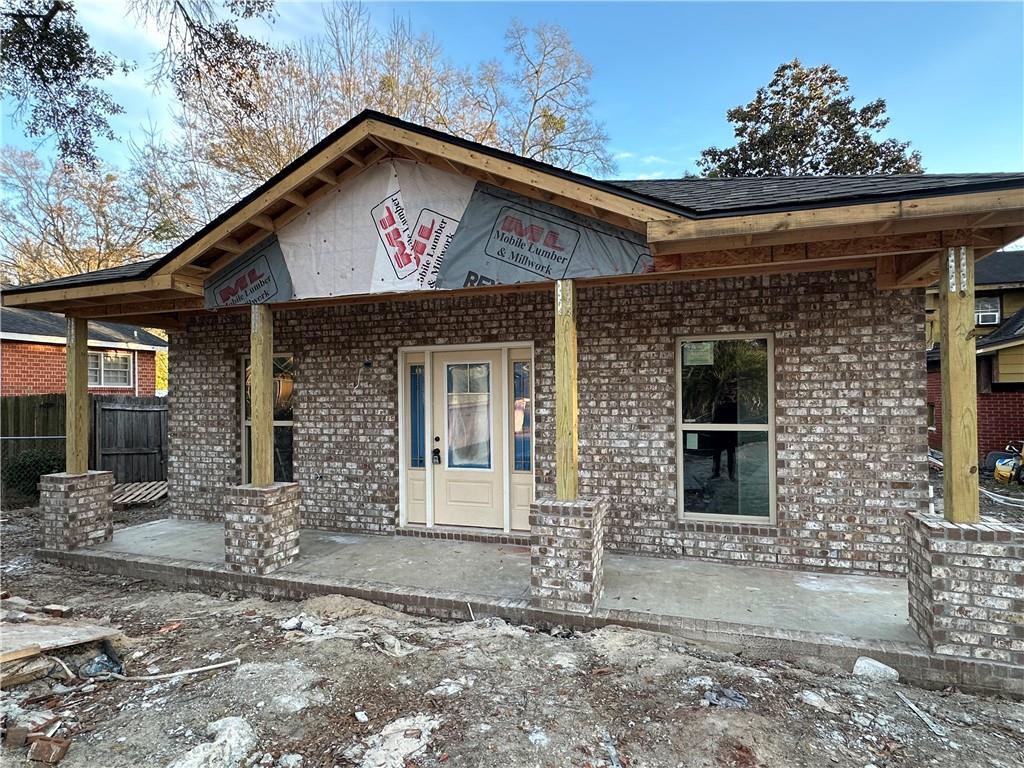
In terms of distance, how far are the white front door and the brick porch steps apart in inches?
66.1

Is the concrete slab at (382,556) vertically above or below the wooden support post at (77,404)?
below

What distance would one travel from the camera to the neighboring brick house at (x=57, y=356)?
1254 centimetres

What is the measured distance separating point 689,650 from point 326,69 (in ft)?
56.2

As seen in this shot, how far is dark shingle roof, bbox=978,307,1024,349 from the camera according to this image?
1241cm

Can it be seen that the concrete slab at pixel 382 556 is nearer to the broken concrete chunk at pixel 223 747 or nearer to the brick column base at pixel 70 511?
the brick column base at pixel 70 511

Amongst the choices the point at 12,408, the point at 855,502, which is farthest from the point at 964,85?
the point at 12,408

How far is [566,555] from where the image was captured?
161 inches

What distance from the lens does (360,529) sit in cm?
652

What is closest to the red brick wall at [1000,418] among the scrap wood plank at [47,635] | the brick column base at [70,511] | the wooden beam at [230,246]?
the wooden beam at [230,246]

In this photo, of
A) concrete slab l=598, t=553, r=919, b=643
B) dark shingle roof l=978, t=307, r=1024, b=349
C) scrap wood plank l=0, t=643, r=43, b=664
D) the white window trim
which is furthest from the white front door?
dark shingle roof l=978, t=307, r=1024, b=349

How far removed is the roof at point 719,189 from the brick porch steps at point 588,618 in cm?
285

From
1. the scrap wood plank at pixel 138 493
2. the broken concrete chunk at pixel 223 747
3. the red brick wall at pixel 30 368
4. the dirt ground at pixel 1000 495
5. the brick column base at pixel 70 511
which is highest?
the red brick wall at pixel 30 368

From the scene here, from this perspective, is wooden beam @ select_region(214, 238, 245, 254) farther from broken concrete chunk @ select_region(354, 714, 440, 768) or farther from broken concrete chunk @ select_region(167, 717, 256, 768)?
broken concrete chunk @ select_region(354, 714, 440, 768)

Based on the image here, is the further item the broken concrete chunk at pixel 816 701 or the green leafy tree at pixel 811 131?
the green leafy tree at pixel 811 131
